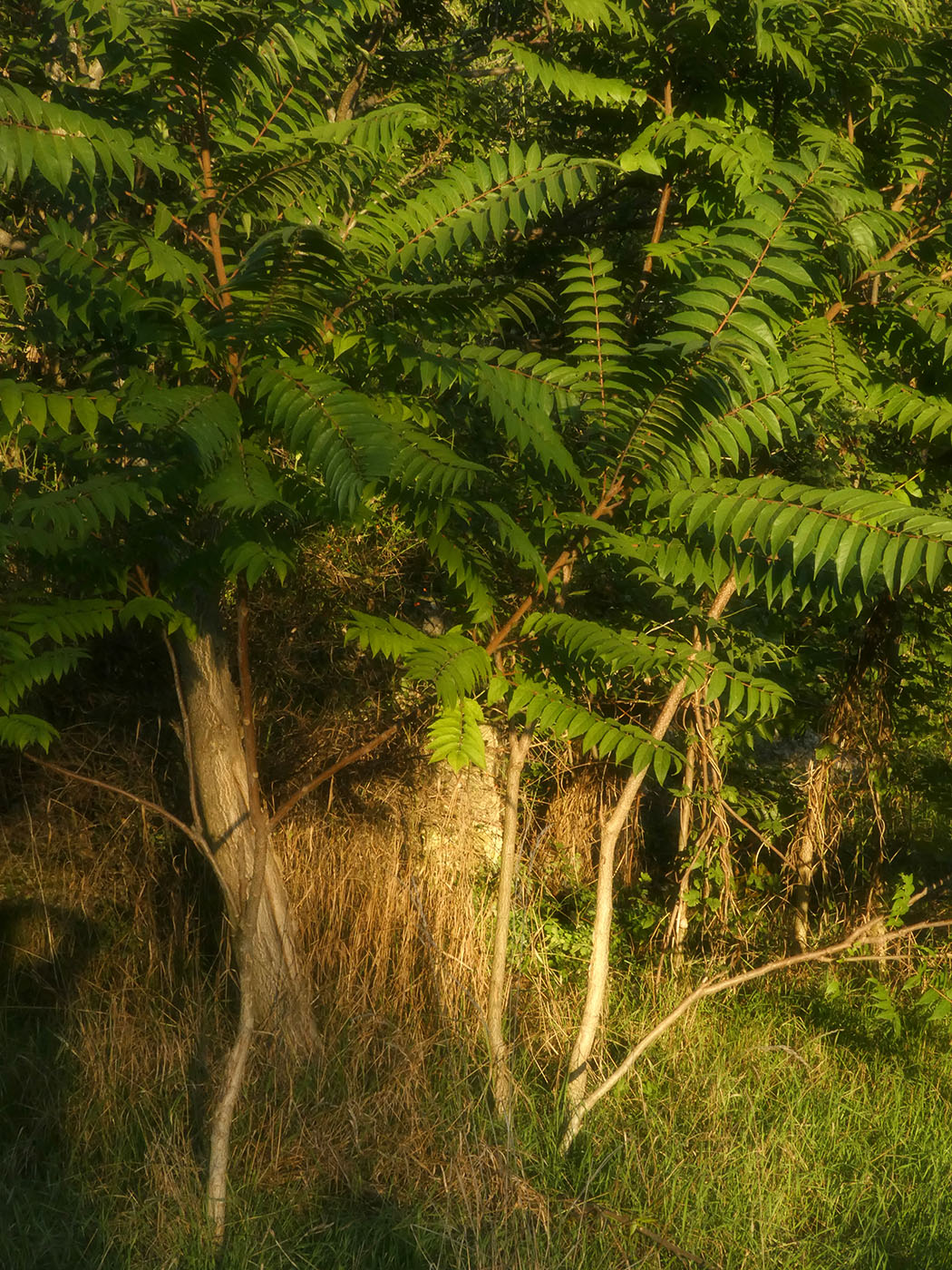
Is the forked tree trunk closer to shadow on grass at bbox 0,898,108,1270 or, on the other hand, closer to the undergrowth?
the undergrowth

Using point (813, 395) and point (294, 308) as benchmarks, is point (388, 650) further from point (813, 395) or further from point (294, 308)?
point (813, 395)

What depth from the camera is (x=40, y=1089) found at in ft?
14.6

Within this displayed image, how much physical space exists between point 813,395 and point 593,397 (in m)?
1.14

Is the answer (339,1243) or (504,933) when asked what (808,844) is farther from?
(339,1243)

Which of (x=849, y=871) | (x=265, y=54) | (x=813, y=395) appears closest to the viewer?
(x=265, y=54)

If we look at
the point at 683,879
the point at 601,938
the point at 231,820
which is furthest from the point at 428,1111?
the point at 683,879

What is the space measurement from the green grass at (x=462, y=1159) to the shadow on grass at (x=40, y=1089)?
0.01 meters

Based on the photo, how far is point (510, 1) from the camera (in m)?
5.95

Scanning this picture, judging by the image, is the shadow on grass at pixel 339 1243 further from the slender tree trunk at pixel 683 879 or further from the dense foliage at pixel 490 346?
the slender tree trunk at pixel 683 879

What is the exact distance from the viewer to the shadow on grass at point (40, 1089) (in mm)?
3559

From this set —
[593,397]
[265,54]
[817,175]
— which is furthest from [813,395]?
[265,54]

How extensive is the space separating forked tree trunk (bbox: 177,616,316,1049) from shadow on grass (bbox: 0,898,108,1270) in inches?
32.8

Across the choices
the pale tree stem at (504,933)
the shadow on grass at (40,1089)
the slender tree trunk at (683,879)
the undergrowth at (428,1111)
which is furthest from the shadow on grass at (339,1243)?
the slender tree trunk at (683,879)

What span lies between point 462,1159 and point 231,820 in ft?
4.97
